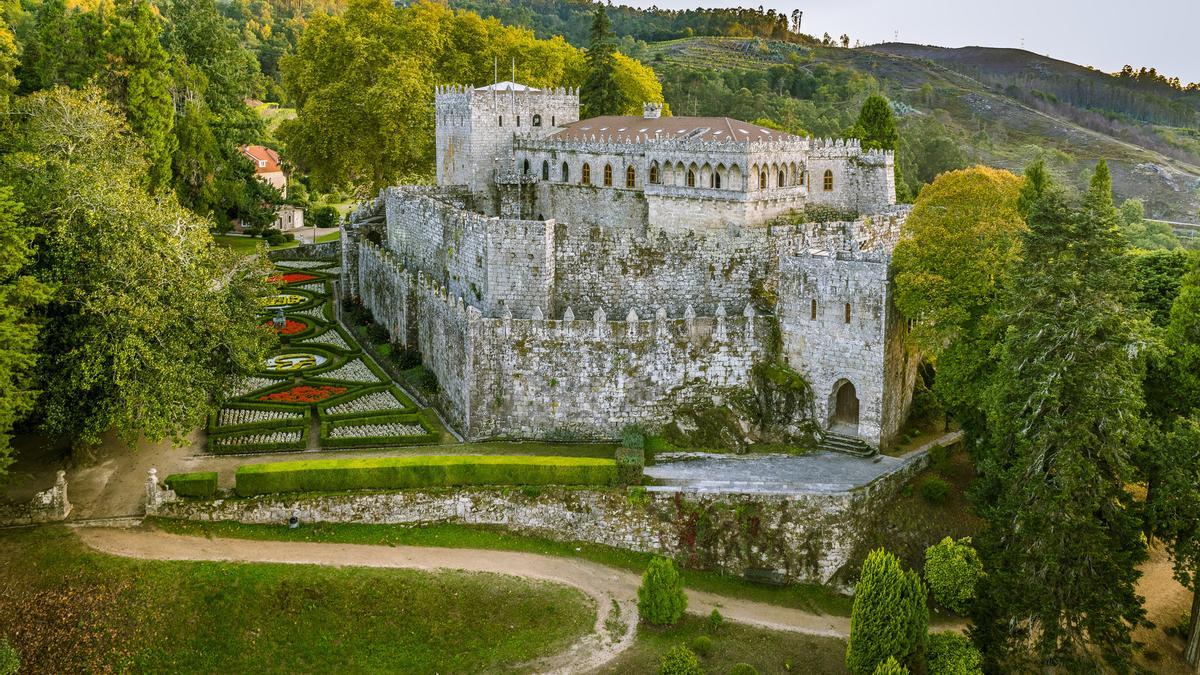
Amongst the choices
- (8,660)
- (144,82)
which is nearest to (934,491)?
(8,660)

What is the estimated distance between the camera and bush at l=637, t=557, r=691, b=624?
3131 centimetres

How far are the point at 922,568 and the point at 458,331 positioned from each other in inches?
769

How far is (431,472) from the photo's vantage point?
36125 mm

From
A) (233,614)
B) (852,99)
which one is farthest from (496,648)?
(852,99)

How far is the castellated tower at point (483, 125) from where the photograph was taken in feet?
187

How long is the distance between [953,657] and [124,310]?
28.0m

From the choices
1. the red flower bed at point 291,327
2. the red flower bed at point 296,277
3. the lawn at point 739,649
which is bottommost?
the lawn at point 739,649

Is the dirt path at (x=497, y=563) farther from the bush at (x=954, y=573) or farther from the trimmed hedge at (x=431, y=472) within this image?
the bush at (x=954, y=573)

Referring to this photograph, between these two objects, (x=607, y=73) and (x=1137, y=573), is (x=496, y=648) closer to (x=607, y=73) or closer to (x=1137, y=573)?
(x=1137, y=573)

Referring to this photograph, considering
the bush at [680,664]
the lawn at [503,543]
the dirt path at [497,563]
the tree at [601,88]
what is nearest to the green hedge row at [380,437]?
the lawn at [503,543]

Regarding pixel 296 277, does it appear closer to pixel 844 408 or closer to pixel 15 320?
pixel 15 320

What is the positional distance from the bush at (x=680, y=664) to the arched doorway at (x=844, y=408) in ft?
47.3

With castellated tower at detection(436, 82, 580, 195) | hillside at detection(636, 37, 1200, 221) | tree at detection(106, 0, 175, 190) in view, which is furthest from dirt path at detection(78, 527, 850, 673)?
hillside at detection(636, 37, 1200, 221)

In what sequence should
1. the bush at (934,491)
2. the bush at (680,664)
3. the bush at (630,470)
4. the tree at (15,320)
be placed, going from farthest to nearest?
the bush at (934,491) → the bush at (630,470) → the tree at (15,320) → the bush at (680,664)
